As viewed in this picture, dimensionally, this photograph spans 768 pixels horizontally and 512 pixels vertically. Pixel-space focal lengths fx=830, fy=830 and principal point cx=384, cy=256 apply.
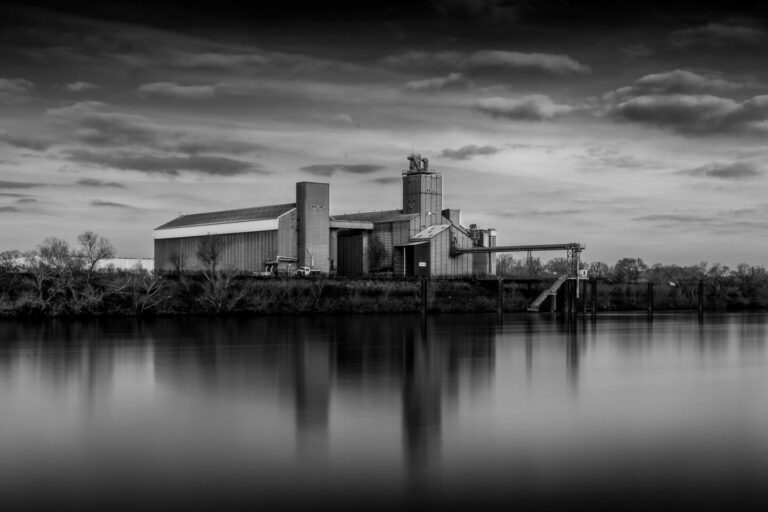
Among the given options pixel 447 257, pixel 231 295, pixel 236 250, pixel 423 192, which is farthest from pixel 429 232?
pixel 231 295

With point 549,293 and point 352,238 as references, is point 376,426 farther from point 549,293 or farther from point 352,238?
point 352,238

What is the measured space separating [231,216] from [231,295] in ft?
73.1

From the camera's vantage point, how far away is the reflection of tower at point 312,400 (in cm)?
1820

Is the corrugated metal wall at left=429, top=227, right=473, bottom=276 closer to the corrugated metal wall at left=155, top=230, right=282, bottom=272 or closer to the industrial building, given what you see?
the industrial building

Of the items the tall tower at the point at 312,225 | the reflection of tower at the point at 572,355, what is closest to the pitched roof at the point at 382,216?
the tall tower at the point at 312,225

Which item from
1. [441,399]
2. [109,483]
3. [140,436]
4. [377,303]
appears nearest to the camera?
[109,483]

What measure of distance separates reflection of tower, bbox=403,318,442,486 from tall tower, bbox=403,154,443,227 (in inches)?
1792

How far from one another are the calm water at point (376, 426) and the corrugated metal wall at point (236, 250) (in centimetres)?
3693

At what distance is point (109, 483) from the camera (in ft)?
50.3

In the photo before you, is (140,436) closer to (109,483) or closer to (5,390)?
(109,483)

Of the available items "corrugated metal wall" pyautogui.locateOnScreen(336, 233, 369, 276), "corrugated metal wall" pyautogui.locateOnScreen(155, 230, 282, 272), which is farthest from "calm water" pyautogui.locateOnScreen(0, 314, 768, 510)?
"corrugated metal wall" pyautogui.locateOnScreen(336, 233, 369, 276)

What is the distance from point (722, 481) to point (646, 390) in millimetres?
13056

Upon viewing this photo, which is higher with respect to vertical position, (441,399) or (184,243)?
(184,243)

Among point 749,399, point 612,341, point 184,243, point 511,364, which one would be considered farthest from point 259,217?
point 749,399
